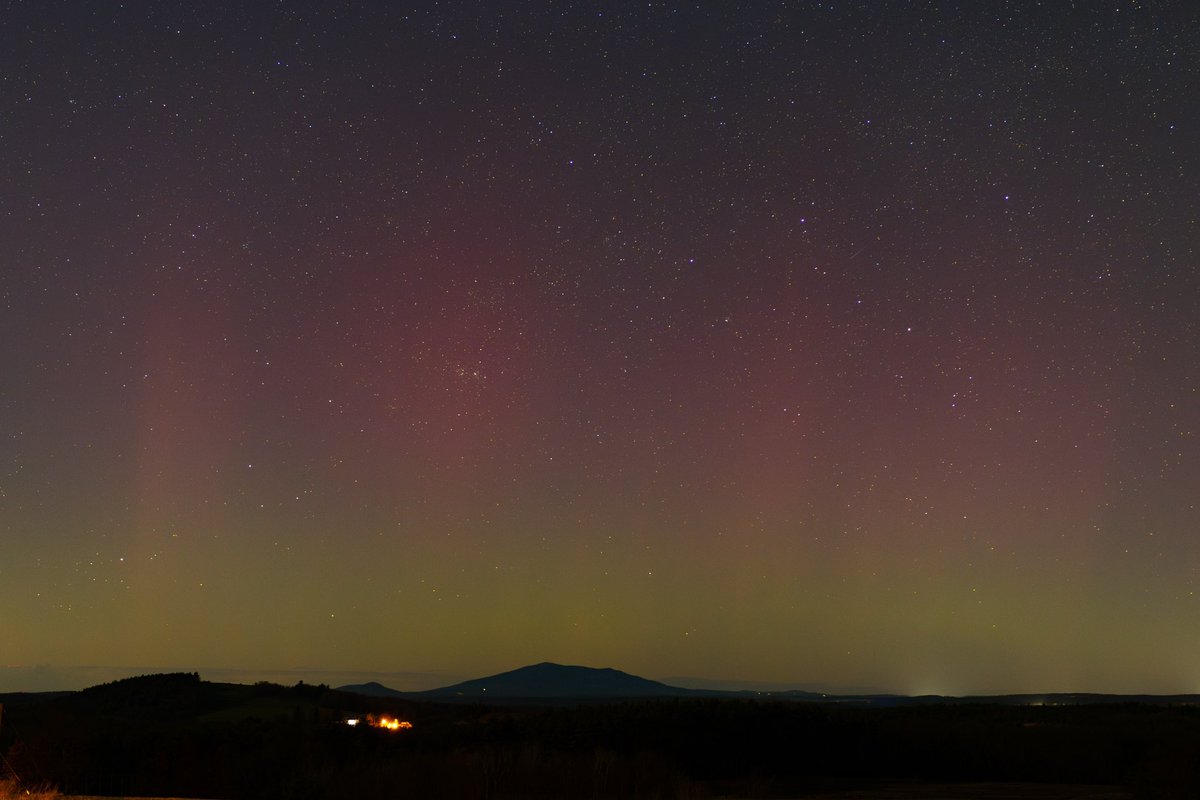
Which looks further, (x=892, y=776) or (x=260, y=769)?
(x=892, y=776)

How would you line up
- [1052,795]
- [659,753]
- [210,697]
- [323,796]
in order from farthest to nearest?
[210,697] → [659,753] → [1052,795] → [323,796]

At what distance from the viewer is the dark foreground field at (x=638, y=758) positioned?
20.5 m

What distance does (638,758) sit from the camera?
22594 mm

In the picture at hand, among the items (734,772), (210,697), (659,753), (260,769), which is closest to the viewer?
(260,769)

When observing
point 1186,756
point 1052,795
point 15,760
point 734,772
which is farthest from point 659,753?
point 15,760

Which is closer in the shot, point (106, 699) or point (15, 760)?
point (15, 760)

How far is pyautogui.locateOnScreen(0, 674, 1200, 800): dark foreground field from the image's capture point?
20516 mm

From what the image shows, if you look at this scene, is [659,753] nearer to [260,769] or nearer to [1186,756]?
[260,769]

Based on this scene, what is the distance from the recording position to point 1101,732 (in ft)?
113

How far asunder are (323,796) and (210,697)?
43698 mm

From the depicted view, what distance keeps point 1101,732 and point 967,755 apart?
667 centimetres

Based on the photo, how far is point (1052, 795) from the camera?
22.3m

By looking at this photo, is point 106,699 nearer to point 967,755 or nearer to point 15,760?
point 15,760

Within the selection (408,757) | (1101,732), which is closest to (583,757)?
(408,757)
